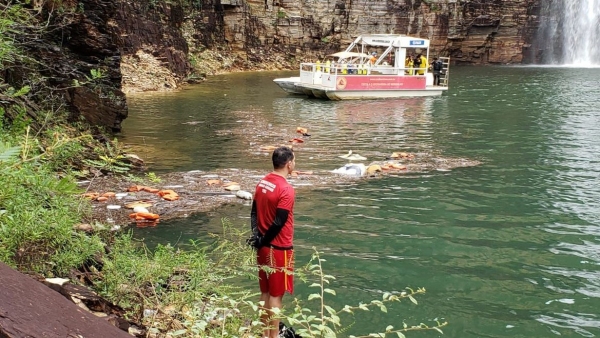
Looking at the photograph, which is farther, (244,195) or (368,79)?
(368,79)

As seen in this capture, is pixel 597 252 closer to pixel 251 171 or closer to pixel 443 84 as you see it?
pixel 251 171

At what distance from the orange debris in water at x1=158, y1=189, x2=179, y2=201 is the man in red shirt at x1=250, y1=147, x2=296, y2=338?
5359mm

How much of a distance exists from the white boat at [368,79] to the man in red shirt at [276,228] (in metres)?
22.5

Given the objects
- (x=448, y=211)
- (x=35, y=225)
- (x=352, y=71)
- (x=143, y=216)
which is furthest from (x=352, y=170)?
(x=352, y=71)

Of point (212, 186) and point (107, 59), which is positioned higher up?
point (107, 59)

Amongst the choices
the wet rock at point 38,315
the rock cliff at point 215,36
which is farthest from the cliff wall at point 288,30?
the wet rock at point 38,315

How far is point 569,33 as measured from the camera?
55.0m

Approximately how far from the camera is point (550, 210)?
404 inches

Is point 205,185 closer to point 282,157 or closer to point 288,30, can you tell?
point 282,157

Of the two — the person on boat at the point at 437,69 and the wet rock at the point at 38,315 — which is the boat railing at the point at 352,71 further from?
the wet rock at the point at 38,315

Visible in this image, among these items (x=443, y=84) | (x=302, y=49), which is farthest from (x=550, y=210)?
(x=302, y=49)

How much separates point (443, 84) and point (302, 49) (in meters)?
20.0

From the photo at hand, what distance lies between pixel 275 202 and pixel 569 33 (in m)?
57.8

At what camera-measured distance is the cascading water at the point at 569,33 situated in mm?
53406
